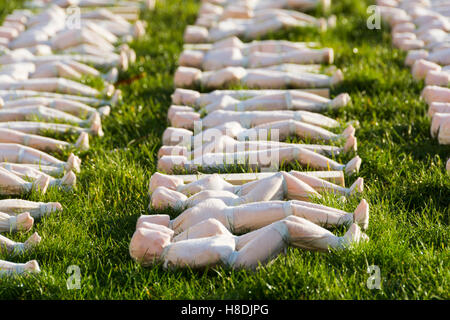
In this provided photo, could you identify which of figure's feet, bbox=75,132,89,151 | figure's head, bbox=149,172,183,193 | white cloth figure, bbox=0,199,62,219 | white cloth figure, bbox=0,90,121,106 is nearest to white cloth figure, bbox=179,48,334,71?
white cloth figure, bbox=0,90,121,106

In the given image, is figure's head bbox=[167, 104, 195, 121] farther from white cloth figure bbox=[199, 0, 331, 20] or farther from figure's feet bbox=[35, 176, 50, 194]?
white cloth figure bbox=[199, 0, 331, 20]

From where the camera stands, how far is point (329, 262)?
405 centimetres

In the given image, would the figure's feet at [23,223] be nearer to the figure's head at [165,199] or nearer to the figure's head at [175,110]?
the figure's head at [165,199]

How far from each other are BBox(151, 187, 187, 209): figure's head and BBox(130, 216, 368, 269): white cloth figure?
1.66 ft

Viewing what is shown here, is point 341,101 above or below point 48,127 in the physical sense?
above

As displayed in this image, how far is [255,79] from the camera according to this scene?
22.7 ft

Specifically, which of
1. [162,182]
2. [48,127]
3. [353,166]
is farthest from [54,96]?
[353,166]

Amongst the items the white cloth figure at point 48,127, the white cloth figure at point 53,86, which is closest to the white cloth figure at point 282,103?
the white cloth figure at point 48,127

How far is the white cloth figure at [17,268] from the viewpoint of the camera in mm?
4031

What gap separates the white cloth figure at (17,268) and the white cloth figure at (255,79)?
3.22m

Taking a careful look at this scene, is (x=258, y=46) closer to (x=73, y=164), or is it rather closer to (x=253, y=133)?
(x=253, y=133)

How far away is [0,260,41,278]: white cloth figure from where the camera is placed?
403 cm

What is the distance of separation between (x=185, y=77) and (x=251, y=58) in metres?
0.85

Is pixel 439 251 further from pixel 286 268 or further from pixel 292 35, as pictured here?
pixel 292 35
